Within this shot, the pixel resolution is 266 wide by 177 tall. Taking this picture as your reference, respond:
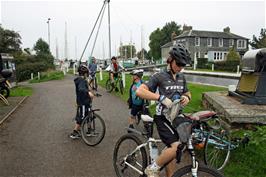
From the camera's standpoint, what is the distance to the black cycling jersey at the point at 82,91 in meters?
7.23

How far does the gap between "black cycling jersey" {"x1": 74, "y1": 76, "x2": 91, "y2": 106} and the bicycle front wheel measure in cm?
47

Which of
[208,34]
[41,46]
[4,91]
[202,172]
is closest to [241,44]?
[208,34]

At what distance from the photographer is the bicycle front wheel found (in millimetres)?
6906

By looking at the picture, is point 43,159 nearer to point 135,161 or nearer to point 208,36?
point 135,161

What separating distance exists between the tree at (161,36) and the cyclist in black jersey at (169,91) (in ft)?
277

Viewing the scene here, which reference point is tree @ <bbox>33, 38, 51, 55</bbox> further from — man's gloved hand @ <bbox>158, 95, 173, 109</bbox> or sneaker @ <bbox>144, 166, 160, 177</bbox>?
man's gloved hand @ <bbox>158, 95, 173, 109</bbox>

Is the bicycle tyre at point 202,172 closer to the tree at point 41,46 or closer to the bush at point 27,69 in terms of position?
the bush at point 27,69

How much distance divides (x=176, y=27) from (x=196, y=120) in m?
88.5

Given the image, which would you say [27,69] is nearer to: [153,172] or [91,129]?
[91,129]

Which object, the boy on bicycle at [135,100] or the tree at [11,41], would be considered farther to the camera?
the tree at [11,41]

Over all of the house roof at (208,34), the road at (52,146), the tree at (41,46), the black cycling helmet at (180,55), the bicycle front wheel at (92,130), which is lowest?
the road at (52,146)

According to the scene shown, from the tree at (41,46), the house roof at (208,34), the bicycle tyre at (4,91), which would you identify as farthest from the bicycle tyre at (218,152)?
the tree at (41,46)

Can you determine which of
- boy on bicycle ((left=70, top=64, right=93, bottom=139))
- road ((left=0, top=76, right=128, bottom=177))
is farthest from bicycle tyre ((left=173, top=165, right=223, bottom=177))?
boy on bicycle ((left=70, top=64, right=93, bottom=139))

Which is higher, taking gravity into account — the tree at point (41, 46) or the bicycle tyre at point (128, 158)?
the tree at point (41, 46)
